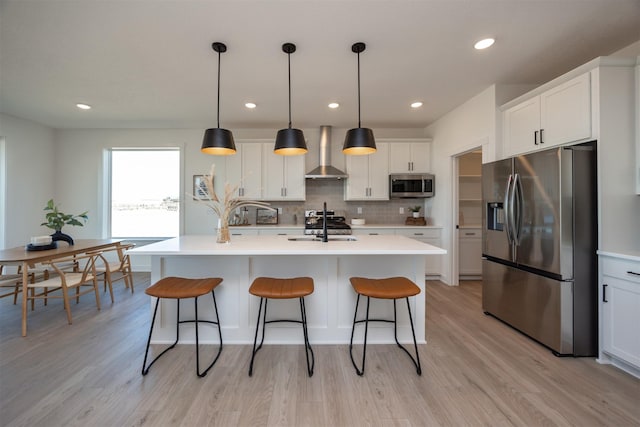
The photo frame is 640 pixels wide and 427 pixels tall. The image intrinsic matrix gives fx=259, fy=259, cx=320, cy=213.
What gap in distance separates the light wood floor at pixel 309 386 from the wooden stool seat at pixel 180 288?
577 mm

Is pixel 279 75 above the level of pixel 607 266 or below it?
above

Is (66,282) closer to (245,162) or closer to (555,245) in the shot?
(245,162)

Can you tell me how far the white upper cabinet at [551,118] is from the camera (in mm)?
2070

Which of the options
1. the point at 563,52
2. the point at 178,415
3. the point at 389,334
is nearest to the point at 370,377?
the point at 389,334

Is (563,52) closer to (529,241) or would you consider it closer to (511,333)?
(529,241)

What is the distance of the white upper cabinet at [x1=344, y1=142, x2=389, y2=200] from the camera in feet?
14.6

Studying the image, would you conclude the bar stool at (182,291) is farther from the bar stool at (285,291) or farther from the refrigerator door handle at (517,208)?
the refrigerator door handle at (517,208)

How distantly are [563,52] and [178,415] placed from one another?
161 inches

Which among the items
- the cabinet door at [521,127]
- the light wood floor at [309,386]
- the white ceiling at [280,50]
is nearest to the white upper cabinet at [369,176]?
the white ceiling at [280,50]

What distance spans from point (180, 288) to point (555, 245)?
9.44 ft

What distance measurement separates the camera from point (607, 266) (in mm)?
1915

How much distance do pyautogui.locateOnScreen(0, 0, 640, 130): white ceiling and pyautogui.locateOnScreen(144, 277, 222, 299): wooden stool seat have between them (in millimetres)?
1972

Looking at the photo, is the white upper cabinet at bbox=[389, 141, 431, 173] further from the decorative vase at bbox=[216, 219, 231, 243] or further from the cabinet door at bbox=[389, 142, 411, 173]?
the decorative vase at bbox=[216, 219, 231, 243]

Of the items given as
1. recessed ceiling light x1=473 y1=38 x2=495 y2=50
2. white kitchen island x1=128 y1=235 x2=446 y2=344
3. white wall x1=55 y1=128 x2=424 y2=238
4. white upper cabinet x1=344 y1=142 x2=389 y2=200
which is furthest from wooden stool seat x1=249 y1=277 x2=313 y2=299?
white wall x1=55 y1=128 x2=424 y2=238
